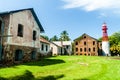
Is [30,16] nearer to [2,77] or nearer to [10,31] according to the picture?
[10,31]

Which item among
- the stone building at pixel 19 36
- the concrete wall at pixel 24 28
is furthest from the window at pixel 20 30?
the concrete wall at pixel 24 28

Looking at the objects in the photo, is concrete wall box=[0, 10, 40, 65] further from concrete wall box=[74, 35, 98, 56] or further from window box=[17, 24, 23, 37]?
concrete wall box=[74, 35, 98, 56]

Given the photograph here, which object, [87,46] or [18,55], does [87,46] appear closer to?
[87,46]

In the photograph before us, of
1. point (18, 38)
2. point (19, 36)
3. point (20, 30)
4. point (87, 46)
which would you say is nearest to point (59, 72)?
point (18, 38)

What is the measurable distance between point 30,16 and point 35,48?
535cm

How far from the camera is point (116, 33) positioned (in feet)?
320

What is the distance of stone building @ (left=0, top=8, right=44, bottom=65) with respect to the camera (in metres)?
23.9

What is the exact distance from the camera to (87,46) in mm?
70875

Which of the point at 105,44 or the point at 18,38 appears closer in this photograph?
the point at 18,38

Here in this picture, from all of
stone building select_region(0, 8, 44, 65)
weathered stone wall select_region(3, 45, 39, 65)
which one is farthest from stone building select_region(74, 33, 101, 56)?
weathered stone wall select_region(3, 45, 39, 65)

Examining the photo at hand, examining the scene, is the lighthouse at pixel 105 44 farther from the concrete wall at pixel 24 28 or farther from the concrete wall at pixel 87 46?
the concrete wall at pixel 24 28

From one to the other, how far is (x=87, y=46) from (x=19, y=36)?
47573mm

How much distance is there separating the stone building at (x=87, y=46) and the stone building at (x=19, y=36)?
40.6 meters

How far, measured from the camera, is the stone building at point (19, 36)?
23.9 m
